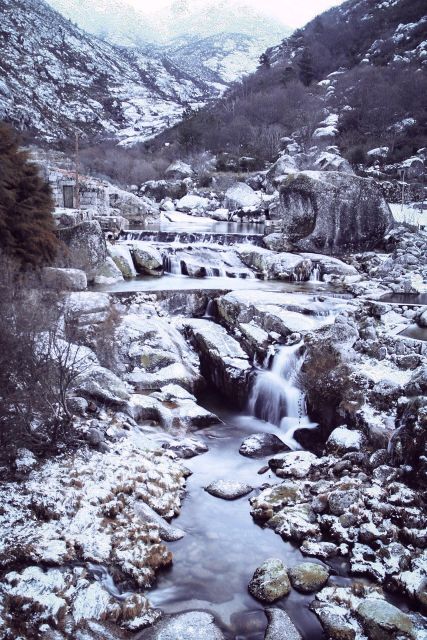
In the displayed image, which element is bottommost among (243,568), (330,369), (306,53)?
(243,568)

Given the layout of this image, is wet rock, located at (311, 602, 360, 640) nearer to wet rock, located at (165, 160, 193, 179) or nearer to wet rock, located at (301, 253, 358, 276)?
wet rock, located at (301, 253, 358, 276)

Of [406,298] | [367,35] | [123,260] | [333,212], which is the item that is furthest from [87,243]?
[367,35]

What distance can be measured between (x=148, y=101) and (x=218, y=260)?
3490 inches

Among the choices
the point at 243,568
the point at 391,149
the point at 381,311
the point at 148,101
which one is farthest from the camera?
the point at 148,101

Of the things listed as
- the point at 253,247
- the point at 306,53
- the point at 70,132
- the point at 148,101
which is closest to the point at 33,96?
the point at 70,132

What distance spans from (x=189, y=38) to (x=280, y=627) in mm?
215618

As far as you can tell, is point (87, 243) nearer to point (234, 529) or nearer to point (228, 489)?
point (228, 489)

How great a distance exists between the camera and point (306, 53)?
2598 inches

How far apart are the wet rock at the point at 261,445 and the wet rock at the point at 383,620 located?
3.93 metres

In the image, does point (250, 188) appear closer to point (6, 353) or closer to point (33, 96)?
point (6, 353)

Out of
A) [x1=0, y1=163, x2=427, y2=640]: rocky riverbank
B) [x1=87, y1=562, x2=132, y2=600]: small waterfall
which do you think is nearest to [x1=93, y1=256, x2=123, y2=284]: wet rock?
[x1=0, y1=163, x2=427, y2=640]: rocky riverbank

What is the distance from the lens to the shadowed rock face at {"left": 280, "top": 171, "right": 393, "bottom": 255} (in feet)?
68.6

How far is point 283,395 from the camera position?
10898mm

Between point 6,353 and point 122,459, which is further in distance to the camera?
point 122,459
